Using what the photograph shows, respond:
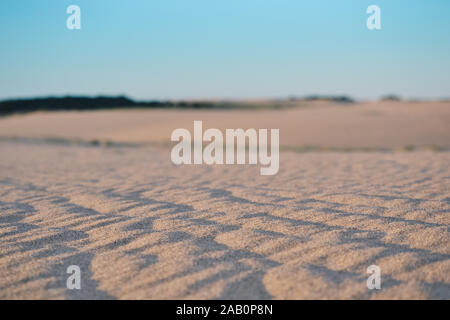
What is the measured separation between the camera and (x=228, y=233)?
2.76m

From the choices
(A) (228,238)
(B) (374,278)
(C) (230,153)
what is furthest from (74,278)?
(C) (230,153)

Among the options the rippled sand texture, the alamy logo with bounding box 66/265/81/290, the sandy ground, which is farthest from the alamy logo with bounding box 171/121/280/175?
the alamy logo with bounding box 66/265/81/290

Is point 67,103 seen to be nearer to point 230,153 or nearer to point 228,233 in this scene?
point 230,153

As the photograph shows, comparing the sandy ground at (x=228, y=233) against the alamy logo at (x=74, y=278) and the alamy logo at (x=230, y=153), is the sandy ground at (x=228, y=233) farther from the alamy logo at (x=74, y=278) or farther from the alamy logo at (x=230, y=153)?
the alamy logo at (x=230, y=153)

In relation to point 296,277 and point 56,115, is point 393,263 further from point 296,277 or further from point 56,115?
point 56,115

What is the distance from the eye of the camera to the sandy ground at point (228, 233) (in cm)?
204

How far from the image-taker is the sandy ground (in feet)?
6.69

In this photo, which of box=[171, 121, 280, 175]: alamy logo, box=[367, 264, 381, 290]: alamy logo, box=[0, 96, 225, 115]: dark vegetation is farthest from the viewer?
box=[0, 96, 225, 115]: dark vegetation

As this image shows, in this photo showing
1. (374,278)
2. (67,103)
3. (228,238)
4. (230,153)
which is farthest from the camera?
(67,103)

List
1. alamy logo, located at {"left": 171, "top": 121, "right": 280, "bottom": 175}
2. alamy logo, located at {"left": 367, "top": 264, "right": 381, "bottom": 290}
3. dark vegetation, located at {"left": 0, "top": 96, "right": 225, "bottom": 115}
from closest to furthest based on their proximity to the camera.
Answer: alamy logo, located at {"left": 367, "top": 264, "right": 381, "bottom": 290} < alamy logo, located at {"left": 171, "top": 121, "right": 280, "bottom": 175} < dark vegetation, located at {"left": 0, "top": 96, "right": 225, "bottom": 115}

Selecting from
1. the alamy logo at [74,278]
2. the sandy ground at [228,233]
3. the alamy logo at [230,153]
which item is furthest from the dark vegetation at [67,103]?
the alamy logo at [74,278]

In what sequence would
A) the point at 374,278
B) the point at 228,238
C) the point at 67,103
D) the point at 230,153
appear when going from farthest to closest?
the point at 67,103 → the point at 230,153 → the point at 228,238 → the point at 374,278

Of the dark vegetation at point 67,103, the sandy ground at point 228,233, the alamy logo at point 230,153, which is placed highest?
the dark vegetation at point 67,103

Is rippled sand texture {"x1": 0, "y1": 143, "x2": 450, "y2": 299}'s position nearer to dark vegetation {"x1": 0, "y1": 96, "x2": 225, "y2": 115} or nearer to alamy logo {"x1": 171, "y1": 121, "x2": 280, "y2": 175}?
alamy logo {"x1": 171, "y1": 121, "x2": 280, "y2": 175}
